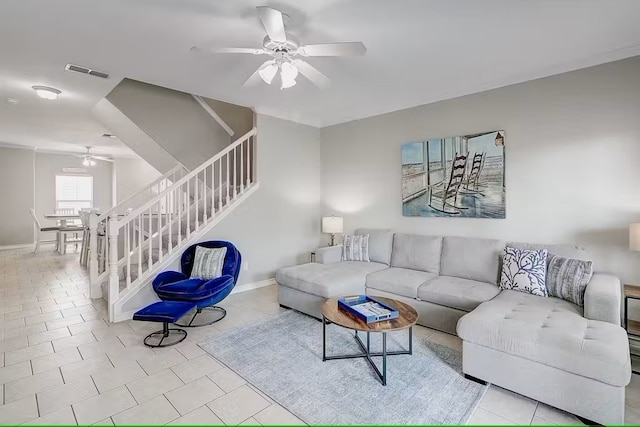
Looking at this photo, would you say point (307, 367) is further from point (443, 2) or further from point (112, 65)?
point (112, 65)

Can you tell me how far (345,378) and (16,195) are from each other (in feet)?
33.6

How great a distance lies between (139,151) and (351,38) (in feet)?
16.1

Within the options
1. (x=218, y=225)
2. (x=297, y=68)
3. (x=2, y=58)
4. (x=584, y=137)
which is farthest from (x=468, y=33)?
(x=2, y=58)

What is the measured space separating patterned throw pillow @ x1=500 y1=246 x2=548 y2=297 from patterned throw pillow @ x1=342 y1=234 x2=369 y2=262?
1.78 meters

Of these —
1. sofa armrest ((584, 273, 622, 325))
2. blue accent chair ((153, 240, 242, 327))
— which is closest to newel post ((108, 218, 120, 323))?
blue accent chair ((153, 240, 242, 327))

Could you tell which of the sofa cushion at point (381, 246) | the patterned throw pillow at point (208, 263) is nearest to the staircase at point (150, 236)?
the patterned throw pillow at point (208, 263)

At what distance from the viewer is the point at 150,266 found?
375 cm

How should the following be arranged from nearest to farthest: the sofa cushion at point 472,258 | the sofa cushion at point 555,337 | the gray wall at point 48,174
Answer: the sofa cushion at point 555,337
the sofa cushion at point 472,258
the gray wall at point 48,174

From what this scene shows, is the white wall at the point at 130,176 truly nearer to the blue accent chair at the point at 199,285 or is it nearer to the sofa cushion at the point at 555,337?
the blue accent chair at the point at 199,285

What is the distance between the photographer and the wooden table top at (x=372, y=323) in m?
2.26

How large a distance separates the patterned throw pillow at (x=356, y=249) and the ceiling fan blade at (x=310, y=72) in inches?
93.3

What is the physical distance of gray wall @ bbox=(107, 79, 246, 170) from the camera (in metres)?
4.74

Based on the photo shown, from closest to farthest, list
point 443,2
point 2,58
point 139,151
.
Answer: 1. point 443,2
2. point 2,58
3. point 139,151

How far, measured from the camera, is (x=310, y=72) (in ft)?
8.64
